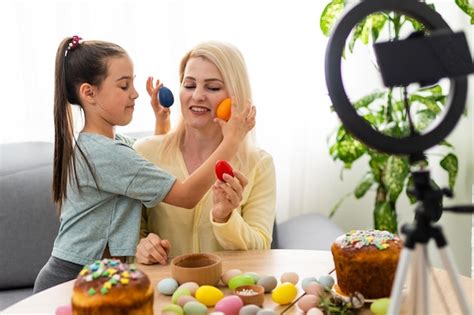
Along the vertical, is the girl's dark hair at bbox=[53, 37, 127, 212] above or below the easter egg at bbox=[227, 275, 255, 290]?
above

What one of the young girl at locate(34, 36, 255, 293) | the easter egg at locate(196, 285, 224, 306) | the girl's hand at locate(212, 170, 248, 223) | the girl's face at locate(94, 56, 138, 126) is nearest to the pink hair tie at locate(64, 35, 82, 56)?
the young girl at locate(34, 36, 255, 293)

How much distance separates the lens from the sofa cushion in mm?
2266

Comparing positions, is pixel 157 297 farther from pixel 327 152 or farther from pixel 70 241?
pixel 327 152

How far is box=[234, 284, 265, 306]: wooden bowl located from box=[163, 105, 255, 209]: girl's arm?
1.42 ft

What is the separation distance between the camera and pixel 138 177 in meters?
1.61

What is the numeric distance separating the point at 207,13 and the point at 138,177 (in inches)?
47.3

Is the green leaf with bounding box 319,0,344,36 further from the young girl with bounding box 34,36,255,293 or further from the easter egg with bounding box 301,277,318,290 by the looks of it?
the easter egg with bounding box 301,277,318,290

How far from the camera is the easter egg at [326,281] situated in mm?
1243

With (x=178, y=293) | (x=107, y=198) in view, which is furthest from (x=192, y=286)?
(x=107, y=198)

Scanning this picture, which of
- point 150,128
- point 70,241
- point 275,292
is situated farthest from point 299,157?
point 275,292

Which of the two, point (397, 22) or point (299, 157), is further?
point (299, 157)

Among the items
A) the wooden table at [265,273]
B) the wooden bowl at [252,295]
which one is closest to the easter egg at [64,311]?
the wooden table at [265,273]

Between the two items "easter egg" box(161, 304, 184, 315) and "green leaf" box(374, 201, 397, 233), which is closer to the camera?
"easter egg" box(161, 304, 184, 315)

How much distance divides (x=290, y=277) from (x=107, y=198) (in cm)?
58
